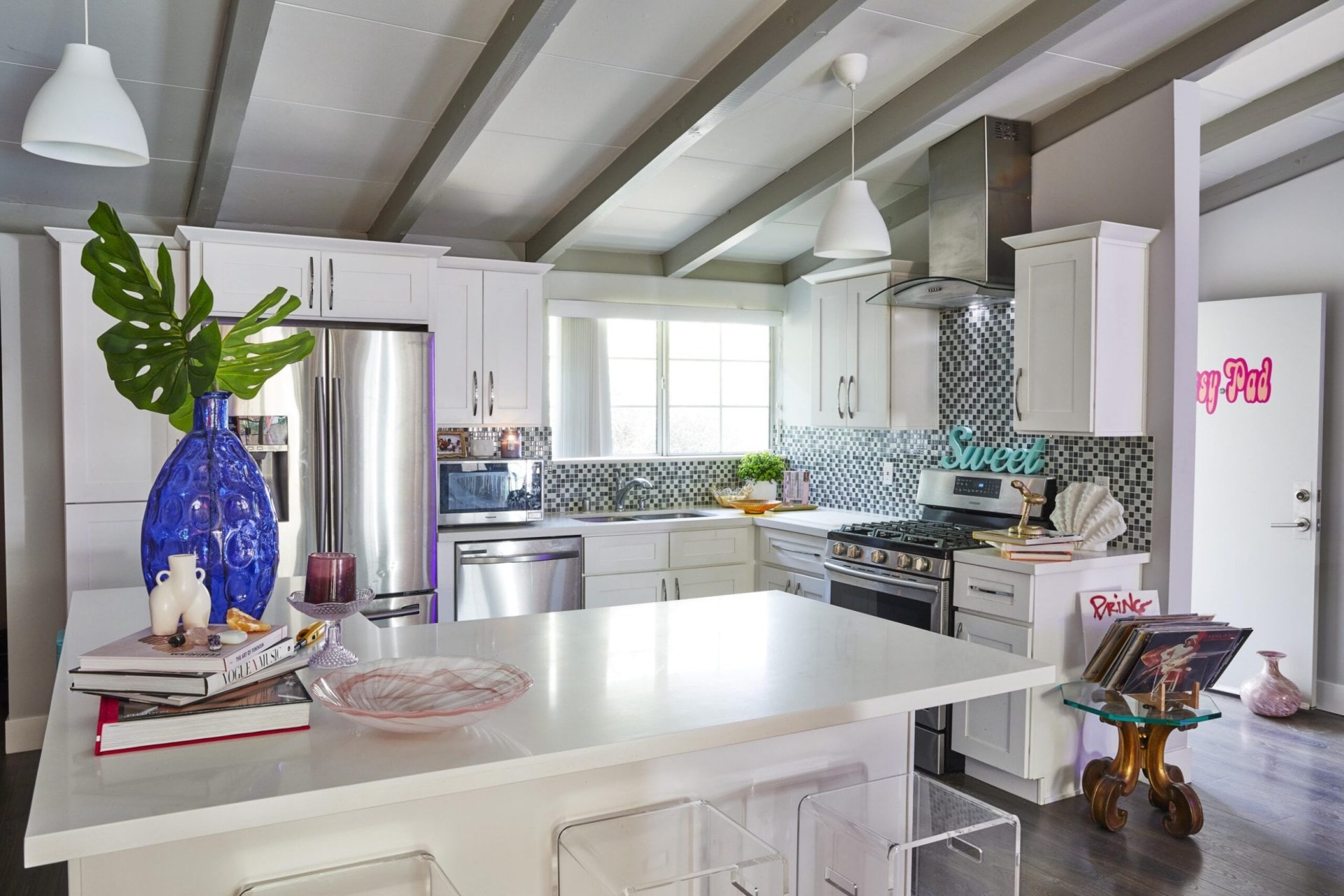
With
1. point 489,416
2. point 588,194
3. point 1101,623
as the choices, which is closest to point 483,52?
point 588,194

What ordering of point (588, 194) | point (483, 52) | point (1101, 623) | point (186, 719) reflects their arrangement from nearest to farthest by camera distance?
point (186, 719), point (483, 52), point (1101, 623), point (588, 194)

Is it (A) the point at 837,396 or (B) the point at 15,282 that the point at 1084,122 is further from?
(B) the point at 15,282

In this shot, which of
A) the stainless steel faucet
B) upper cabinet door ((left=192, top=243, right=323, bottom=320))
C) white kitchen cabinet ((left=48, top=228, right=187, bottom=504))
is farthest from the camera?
the stainless steel faucet

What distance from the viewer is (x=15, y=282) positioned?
13.8 ft

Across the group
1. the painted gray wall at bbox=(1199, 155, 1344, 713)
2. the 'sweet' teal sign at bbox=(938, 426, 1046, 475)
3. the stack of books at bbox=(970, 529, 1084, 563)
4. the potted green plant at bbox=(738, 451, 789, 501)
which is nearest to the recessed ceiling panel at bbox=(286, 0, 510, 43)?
the stack of books at bbox=(970, 529, 1084, 563)

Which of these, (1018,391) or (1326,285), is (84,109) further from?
(1326,285)

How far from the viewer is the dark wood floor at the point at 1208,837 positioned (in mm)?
3064

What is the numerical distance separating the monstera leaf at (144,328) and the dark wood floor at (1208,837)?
201cm

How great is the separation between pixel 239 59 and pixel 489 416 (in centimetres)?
214

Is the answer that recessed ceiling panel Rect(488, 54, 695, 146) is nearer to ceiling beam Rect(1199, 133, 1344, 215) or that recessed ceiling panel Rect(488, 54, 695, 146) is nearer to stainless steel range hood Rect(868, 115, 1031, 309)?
stainless steel range hood Rect(868, 115, 1031, 309)

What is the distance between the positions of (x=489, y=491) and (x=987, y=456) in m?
2.44

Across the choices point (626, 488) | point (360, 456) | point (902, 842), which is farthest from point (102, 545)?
point (902, 842)

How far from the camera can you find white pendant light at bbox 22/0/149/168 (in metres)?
2.45

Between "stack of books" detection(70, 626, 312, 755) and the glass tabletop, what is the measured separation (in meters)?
2.94
